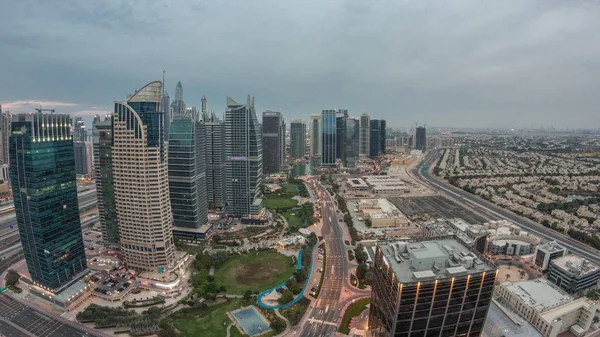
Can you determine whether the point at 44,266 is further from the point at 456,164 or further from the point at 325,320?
the point at 456,164

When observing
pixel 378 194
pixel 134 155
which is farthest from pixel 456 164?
pixel 134 155

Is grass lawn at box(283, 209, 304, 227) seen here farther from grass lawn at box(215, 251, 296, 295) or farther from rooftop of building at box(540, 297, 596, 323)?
rooftop of building at box(540, 297, 596, 323)

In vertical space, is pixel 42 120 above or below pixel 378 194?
above

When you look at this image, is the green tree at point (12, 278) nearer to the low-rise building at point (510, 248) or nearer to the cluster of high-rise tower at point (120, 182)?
the cluster of high-rise tower at point (120, 182)

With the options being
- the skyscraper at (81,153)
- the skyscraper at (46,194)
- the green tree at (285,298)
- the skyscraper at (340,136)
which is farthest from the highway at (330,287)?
the skyscraper at (81,153)

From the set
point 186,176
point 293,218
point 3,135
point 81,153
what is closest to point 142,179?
point 186,176
